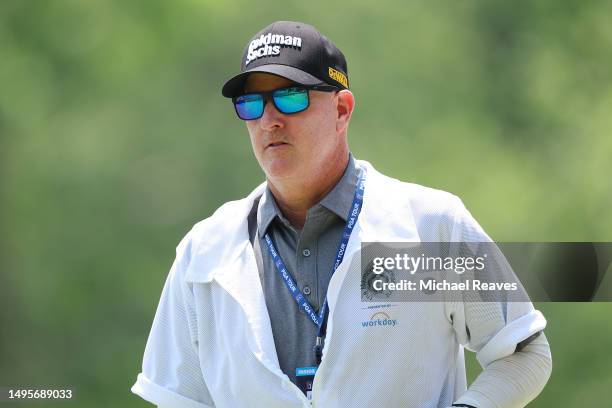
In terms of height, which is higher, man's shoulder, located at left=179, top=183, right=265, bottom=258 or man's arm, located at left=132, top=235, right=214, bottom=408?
man's shoulder, located at left=179, top=183, right=265, bottom=258

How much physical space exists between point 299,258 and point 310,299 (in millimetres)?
125

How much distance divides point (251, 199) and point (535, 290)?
3.56 meters

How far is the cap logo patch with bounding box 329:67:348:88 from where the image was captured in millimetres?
2734

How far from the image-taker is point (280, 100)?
2.64m

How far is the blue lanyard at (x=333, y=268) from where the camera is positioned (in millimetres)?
2529

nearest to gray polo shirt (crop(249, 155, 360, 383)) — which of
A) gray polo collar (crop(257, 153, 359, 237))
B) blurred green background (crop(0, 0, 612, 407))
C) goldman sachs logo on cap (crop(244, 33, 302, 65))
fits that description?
gray polo collar (crop(257, 153, 359, 237))

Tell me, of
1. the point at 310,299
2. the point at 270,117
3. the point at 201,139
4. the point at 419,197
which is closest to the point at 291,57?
the point at 270,117

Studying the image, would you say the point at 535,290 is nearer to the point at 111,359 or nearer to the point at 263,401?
the point at 111,359

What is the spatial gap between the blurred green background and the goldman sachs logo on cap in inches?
178

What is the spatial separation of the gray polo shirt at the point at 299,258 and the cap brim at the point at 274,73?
281mm

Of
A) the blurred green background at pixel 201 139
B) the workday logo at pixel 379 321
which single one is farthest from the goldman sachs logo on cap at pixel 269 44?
the blurred green background at pixel 201 139

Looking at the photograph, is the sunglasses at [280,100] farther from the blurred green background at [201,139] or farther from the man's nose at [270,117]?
the blurred green background at [201,139]

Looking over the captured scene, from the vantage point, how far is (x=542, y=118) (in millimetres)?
7711

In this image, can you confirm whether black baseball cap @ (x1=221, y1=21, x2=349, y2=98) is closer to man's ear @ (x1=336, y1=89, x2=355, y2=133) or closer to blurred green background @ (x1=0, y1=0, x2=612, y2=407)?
man's ear @ (x1=336, y1=89, x2=355, y2=133)
